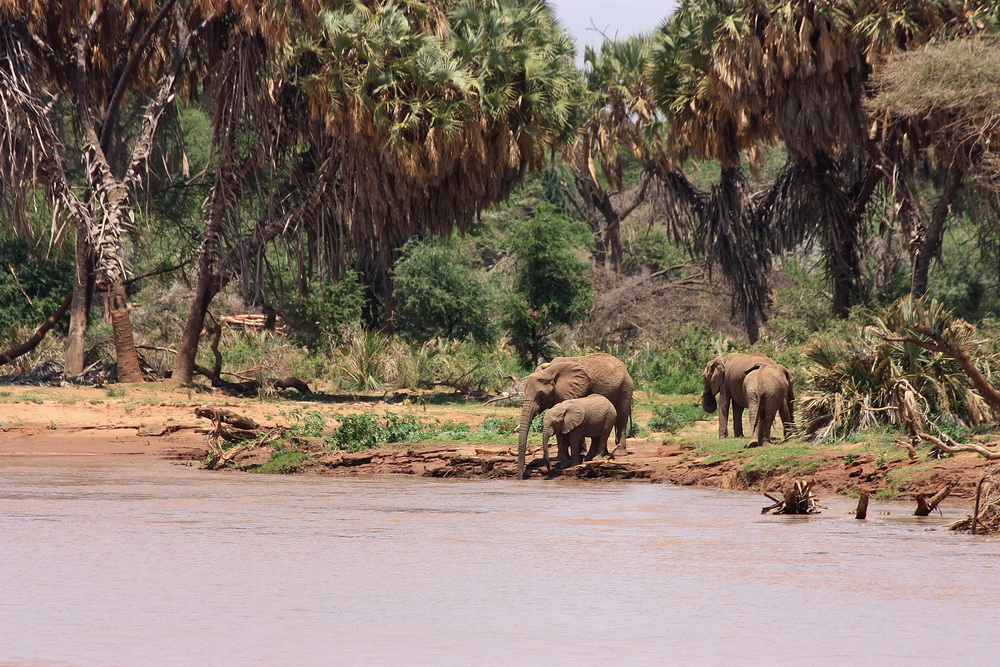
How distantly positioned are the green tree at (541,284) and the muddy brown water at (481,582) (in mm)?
19110

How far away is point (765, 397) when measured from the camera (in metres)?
16.0

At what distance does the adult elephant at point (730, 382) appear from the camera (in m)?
16.9

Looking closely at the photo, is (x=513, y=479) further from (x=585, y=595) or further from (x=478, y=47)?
(x=478, y=47)

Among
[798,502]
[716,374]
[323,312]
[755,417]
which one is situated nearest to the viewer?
[798,502]

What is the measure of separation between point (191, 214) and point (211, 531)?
21.9m

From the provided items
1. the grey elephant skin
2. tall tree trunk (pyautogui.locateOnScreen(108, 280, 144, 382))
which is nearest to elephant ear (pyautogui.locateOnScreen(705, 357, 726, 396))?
the grey elephant skin

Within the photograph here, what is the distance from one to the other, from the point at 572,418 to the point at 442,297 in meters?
16.6

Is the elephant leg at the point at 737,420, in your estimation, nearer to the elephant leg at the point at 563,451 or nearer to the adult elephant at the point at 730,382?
the adult elephant at the point at 730,382

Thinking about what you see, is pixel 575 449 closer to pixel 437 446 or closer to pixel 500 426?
pixel 437 446

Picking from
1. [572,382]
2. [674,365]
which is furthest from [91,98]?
[572,382]

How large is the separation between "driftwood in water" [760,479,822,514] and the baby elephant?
13.0ft

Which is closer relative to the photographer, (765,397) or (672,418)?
(765,397)

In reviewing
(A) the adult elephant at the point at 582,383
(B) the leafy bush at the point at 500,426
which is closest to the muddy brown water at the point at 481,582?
(A) the adult elephant at the point at 582,383

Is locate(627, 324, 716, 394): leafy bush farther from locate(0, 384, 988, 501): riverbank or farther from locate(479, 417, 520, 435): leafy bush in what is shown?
locate(479, 417, 520, 435): leafy bush
